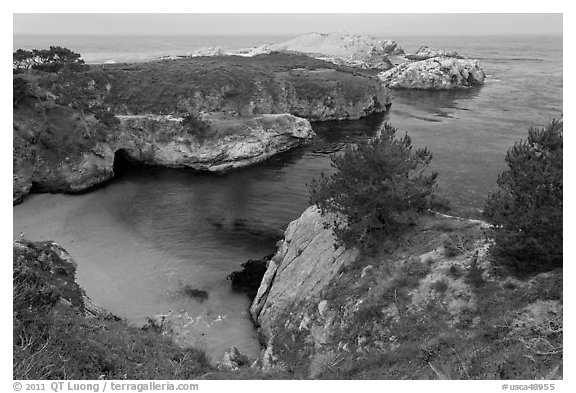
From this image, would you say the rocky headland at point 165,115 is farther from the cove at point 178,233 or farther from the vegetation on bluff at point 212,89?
the cove at point 178,233

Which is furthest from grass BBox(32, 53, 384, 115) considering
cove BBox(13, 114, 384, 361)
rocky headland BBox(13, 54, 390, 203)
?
cove BBox(13, 114, 384, 361)

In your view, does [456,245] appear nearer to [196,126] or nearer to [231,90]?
[196,126]

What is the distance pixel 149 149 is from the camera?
193ft

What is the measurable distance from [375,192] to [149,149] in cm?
4529

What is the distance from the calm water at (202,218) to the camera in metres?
29.5

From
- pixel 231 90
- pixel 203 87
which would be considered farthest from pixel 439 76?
pixel 203 87

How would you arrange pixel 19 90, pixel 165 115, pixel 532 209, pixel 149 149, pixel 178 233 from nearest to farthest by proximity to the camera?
1. pixel 532 209
2. pixel 178 233
3. pixel 19 90
4. pixel 149 149
5. pixel 165 115

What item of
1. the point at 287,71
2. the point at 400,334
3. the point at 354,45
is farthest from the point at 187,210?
the point at 354,45

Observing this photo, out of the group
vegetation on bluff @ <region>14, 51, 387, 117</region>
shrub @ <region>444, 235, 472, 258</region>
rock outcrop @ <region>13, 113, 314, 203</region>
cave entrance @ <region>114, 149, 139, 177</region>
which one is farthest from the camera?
vegetation on bluff @ <region>14, 51, 387, 117</region>

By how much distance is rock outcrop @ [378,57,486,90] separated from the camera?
115 m

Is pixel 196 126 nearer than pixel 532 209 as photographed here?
No

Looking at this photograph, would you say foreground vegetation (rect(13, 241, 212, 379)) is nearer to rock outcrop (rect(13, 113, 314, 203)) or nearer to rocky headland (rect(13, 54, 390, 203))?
rock outcrop (rect(13, 113, 314, 203))

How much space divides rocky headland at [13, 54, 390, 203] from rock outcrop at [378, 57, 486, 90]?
26.8 meters
